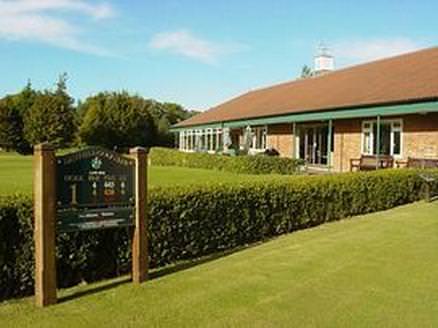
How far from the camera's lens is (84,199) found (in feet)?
20.0

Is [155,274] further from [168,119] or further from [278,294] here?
[168,119]

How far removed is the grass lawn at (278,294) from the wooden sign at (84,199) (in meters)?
0.38

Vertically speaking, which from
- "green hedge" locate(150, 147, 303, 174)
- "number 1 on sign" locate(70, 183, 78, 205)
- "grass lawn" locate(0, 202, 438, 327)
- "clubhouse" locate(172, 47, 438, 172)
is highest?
"clubhouse" locate(172, 47, 438, 172)

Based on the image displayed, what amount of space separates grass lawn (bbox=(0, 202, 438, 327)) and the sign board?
82 cm

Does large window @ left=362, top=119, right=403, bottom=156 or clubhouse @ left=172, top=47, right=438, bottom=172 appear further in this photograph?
large window @ left=362, top=119, right=403, bottom=156

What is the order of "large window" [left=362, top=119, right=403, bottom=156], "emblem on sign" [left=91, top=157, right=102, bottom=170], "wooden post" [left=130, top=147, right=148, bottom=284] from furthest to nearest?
"large window" [left=362, top=119, right=403, bottom=156]
"wooden post" [left=130, top=147, right=148, bottom=284]
"emblem on sign" [left=91, top=157, right=102, bottom=170]

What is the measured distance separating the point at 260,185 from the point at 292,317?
4236 mm

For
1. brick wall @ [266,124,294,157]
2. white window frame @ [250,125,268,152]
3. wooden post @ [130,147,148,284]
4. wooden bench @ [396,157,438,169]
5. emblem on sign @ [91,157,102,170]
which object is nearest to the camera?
emblem on sign @ [91,157,102,170]

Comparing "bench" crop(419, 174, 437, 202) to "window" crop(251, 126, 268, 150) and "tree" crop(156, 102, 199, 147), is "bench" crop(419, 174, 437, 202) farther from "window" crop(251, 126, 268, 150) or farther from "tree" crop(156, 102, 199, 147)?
"tree" crop(156, 102, 199, 147)

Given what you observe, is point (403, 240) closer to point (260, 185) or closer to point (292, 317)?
point (260, 185)

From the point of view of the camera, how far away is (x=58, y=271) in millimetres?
6547

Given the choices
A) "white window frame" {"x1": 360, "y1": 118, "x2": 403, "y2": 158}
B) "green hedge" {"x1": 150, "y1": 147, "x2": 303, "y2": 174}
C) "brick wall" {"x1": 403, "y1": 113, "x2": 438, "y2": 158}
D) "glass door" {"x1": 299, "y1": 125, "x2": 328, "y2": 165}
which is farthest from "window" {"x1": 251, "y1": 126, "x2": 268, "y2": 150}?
"brick wall" {"x1": 403, "y1": 113, "x2": 438, "y2": 158}

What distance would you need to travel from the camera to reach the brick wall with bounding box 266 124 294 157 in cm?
3247

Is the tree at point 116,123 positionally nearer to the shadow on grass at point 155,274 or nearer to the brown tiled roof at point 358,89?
the brown tiled roof at point 358,89
